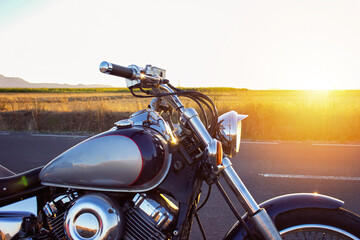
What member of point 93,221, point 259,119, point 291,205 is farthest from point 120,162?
point 259,119

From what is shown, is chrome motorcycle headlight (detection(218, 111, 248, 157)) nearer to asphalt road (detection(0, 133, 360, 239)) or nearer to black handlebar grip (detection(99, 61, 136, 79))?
black handlebar grip (detection(99, 61, 136, 79))

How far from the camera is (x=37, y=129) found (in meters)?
9.64

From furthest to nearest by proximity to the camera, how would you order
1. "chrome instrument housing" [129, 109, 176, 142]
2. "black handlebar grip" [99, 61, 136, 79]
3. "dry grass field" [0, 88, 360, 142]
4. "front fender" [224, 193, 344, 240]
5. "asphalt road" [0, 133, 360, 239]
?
"dry grass field" [0, 88, 360, 142]
"asphalt road" [0, 133, 360, 239]
"chrome instrument housing" [129, 109, 176, 142]
"front fender" [224, 193, 344, 240]
"black handlebar grip" [99, 61, 136, 79]

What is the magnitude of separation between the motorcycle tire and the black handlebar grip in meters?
1.11

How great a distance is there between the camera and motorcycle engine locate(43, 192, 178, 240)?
1.54m

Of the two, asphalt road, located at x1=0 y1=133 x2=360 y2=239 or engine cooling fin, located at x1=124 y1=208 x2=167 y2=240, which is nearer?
engine cooling fin, located at x1=124 y1=208 x2=167 y2=240

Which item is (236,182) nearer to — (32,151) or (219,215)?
(219,215)

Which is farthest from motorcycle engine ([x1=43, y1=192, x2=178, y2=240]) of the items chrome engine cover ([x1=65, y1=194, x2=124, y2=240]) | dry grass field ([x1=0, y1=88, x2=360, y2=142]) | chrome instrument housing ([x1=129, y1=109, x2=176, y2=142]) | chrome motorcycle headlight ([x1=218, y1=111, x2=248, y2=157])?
dry grass field ([x1=0, y1=88, x2=360, y2=142])

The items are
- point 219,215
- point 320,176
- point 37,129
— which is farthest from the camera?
point 37,129

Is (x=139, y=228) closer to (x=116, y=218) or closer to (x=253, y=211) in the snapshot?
(x=116, y=218)

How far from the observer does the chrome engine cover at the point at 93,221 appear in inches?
60.2

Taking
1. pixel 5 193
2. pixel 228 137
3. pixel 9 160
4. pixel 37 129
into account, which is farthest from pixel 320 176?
pixel 37 129

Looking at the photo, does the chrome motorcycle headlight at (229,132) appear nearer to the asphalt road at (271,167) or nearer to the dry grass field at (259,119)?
the asphalt road at (271,167)

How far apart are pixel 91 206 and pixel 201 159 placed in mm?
632
